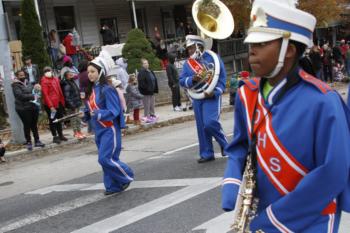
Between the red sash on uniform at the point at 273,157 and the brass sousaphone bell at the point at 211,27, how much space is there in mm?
5589

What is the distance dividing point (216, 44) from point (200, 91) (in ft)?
65.1

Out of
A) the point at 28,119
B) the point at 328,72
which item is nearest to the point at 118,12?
the point at 328,72

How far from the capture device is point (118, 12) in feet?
82.7

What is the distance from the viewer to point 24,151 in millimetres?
12180

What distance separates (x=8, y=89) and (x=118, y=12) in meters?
13.1

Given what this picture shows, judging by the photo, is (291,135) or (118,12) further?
(118,12)

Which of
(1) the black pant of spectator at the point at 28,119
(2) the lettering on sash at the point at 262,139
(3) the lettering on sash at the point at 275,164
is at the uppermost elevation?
(2) the lettering on sash at the point at 262,139

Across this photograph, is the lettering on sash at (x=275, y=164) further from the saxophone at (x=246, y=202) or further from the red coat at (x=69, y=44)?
the red coat at (x=69, y=44)

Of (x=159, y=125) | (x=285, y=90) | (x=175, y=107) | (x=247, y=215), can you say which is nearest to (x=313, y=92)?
(x=285, y=90)

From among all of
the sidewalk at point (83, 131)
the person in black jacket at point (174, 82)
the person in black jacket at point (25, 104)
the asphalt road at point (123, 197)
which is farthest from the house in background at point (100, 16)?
the asphalt road at point (123, 197)

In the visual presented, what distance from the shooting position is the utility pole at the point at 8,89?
42.3 feet

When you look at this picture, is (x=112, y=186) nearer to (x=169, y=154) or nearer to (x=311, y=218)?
(x=169, y=154)

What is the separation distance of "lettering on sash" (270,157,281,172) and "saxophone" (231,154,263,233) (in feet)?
0.43

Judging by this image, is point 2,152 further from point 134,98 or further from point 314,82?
point 314,82
